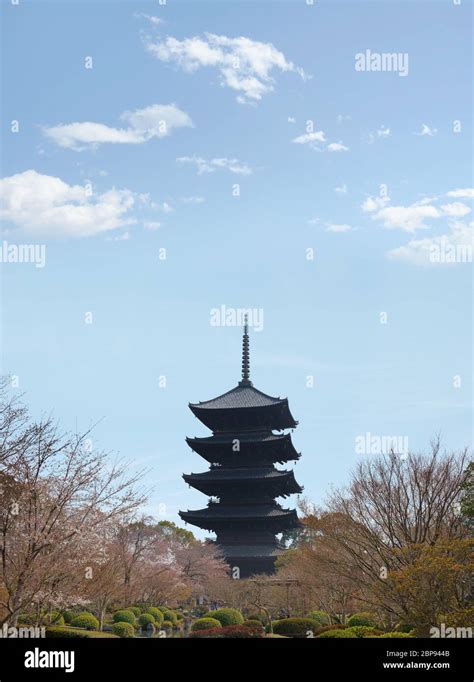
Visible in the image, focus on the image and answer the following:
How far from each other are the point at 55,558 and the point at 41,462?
2569mm

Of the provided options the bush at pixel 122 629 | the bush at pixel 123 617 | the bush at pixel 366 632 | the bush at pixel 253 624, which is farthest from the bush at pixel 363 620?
the bush at pixel 123 617

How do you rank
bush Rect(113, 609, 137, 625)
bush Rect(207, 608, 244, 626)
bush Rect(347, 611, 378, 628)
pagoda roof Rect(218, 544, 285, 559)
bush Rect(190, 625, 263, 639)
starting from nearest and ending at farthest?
bush Rect(347, 611, 378, 628), bush Rect(190, 625, 263, 639), bush Rect(207, 608, 244, 626), bush Rect(113, 609, 137, 625), pagoda roof Rect(218, 544, 285, 559)

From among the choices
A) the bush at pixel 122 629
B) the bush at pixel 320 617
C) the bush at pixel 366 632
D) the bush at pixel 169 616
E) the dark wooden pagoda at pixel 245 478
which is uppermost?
the dark wooden pagoda at pixel 245 478

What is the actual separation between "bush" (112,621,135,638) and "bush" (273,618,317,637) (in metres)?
6.77

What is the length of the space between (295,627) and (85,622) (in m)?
9.33

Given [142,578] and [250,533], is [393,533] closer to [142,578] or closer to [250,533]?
[142,578]

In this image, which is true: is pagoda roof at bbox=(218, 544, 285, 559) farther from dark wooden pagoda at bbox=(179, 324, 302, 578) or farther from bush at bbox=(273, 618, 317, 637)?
bush at bbox=(273, 618, 317, 637)

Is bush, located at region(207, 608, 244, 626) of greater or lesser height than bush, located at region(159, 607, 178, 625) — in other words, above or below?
above

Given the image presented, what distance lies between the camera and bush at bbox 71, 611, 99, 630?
3356cm

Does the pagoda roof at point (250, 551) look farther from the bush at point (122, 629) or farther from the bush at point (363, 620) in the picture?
the bush at point (363, 620)

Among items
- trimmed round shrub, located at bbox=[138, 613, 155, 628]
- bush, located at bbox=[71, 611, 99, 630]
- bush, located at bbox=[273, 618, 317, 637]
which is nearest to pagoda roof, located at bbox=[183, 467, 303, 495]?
trimmed round shrub, located at bbox=[138, 613, 155, 628]

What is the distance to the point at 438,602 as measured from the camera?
69.6ft

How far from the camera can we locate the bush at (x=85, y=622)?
3356 centimetres

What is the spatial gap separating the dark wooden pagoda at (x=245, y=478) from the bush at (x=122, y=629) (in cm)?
1322
